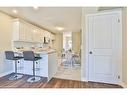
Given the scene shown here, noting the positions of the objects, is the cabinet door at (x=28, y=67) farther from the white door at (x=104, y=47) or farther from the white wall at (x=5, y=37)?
the white door at (x=104, y=47)

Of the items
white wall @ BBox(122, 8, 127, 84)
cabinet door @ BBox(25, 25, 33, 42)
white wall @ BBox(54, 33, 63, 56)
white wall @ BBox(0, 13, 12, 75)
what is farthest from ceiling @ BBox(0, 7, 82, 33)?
white wall @ BBox(54, 33, 63, 56)

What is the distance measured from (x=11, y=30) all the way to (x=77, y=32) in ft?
22.2

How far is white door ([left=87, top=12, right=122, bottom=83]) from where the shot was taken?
3.52 meters

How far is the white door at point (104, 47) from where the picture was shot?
11.5ft

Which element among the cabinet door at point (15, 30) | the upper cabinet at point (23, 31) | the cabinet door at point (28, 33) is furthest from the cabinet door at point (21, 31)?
the cabinet door at point (28, 33)

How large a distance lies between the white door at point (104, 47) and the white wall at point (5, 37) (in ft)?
9.57

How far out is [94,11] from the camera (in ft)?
12.3

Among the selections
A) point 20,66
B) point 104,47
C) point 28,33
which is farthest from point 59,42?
point 104,47

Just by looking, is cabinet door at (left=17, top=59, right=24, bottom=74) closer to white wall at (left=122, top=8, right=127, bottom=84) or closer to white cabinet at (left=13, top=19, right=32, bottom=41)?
white cabinet at (left=13, top=19, right=32, bottom=41)

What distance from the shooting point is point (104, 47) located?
365 centimetres

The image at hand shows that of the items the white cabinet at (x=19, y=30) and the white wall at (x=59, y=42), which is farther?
the white wall at (x=59, y=42)
